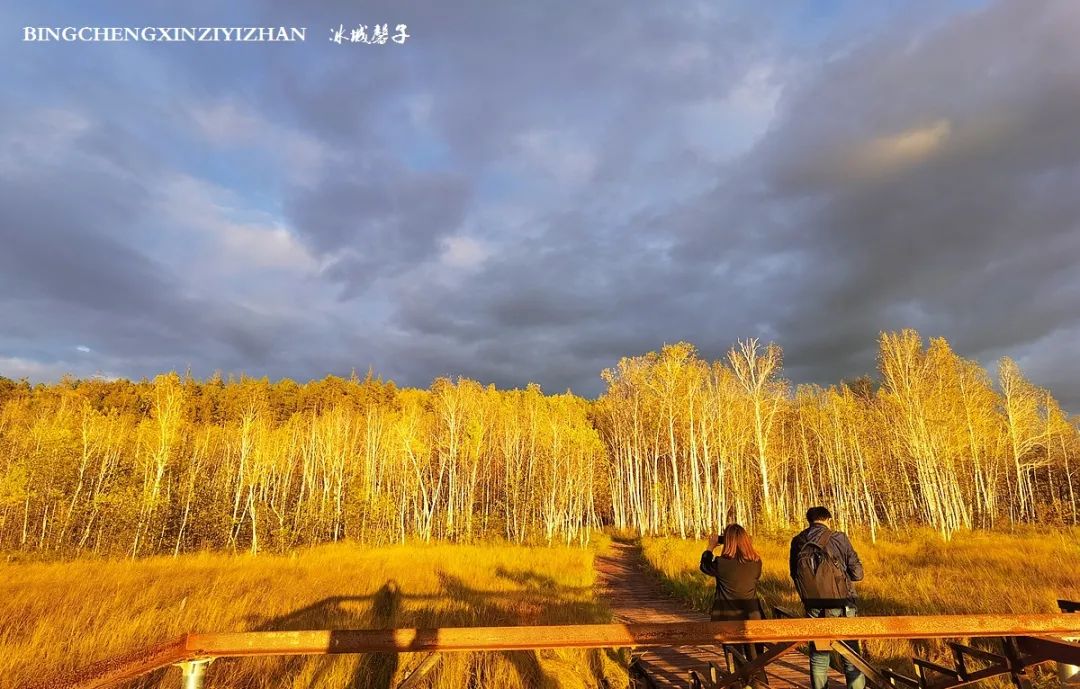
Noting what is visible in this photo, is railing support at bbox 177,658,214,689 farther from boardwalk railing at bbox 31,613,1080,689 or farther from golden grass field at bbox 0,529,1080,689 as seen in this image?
golden grass field at bbox 0,529,1080,689

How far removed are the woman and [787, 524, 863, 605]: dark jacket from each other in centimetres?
48

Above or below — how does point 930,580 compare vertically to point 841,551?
below

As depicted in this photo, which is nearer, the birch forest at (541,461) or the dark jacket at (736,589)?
the dark jacket at (736,589)

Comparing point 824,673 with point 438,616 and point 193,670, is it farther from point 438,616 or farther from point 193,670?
point 438,616

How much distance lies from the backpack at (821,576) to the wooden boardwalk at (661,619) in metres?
1.74

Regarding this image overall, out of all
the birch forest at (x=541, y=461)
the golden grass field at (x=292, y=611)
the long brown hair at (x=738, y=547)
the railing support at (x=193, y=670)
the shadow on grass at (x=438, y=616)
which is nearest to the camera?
the railing support at (x=193, y=670)

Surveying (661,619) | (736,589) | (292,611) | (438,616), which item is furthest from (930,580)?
(292,611)

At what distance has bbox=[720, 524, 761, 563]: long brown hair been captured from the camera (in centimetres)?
605

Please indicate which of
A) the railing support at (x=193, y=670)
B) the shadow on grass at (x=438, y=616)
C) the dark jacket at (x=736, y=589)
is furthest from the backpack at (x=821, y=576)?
the railing support at (x=193, y=670)

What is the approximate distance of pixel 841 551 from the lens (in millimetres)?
5754

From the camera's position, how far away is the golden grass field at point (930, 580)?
922cm

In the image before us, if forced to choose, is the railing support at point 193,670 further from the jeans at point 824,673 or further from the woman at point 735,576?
the jeans at point 824,673

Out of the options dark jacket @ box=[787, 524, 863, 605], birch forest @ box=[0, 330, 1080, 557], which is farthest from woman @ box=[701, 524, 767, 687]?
birch forest @ box=[0, 330, 1080, 557]

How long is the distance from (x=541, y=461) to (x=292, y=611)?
36.7m
